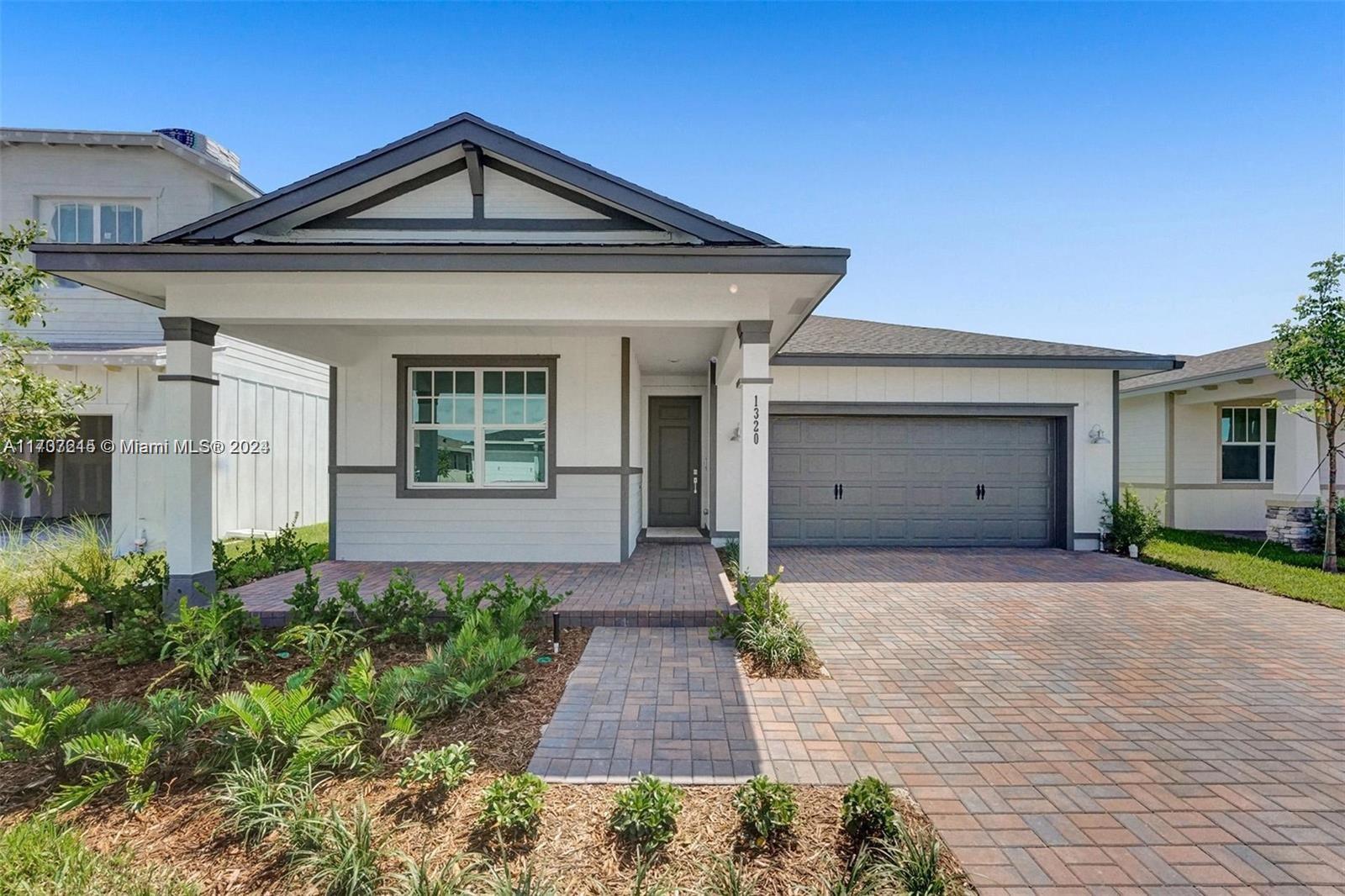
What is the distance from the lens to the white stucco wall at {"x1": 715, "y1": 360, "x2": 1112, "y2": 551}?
396 inches

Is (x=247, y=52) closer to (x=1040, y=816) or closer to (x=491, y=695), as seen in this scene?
(x=491, y=695)

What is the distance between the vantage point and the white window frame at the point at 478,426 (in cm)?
816

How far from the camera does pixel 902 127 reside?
9.65 meters

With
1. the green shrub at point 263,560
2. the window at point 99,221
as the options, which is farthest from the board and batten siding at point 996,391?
the window at point 99,221

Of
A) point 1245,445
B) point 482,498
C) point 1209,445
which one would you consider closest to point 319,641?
point 482,498

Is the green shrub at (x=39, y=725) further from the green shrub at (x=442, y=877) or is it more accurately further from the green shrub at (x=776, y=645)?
the green shrub at (x=776, y=645)

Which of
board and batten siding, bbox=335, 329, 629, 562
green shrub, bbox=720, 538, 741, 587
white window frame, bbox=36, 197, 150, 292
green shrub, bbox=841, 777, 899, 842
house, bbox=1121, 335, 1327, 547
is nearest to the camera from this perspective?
green shrub, bbox=841, 777, 899, 842

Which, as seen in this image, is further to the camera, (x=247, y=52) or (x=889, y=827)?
(x=247, y=52)

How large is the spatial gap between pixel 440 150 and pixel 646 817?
20.4 feet

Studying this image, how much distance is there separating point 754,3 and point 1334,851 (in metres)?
9.82

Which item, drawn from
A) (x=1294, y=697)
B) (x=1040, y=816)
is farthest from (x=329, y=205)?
(x=1294, y=697)

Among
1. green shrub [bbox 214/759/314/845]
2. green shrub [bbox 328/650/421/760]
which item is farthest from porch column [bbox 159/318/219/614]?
green shrub [bbox 214/759/314/845]

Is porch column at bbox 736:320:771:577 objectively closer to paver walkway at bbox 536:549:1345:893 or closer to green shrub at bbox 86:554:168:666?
paver walkway at bbox 536:549:1345:893

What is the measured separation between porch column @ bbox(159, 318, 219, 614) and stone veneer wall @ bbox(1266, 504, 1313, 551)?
1504 centimetres
